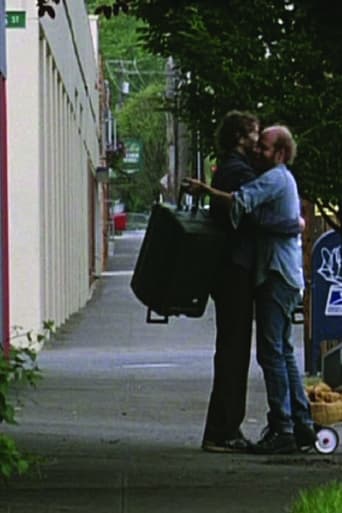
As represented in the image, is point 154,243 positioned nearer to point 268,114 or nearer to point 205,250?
point 205,250

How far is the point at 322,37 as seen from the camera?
1075cm

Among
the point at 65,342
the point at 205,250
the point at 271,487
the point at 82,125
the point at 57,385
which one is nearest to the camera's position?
the point at 271,487

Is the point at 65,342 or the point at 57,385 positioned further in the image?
the point at 65,342

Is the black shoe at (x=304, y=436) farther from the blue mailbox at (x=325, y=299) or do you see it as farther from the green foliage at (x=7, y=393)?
the blue mailbox at (x=325, y=299)

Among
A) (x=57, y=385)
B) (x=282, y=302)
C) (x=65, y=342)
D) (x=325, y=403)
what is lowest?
(x=65, y=342)

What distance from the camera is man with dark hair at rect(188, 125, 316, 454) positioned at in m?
9.34

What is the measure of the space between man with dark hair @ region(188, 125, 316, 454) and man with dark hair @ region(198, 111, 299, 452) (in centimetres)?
6

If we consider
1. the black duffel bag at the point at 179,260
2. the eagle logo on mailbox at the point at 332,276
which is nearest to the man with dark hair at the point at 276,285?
the black duffel bag at the point at 179,260

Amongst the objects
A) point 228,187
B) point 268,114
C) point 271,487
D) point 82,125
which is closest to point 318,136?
point 268,114

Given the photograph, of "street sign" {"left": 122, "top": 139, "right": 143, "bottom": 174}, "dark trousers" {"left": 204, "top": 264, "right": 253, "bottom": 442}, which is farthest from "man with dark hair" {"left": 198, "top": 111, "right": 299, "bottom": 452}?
"street sign" {"left": 122, "top": 139, "right": 143, "bottom": 174}

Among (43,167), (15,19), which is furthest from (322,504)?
(43,167)

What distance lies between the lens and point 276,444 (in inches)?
372

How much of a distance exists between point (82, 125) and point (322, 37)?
2696cm

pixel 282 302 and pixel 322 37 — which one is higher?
pixel 322 37
